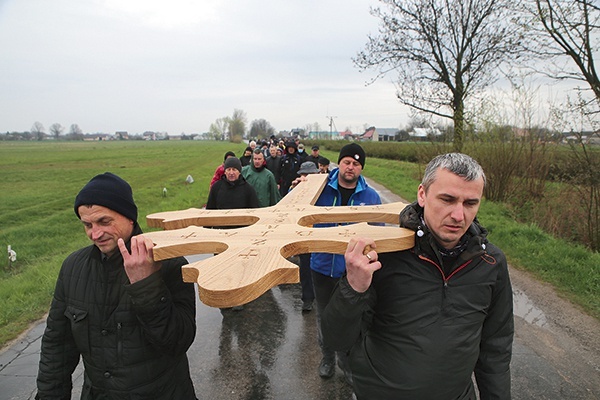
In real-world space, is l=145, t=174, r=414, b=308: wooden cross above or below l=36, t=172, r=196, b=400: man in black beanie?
above

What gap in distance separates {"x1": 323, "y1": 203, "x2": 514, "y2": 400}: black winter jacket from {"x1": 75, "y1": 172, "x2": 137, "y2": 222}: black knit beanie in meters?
1.08

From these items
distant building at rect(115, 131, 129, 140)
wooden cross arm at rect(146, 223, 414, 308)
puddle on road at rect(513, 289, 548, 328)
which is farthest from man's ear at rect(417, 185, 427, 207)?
distant building at rect(115, 131, 129, 140)

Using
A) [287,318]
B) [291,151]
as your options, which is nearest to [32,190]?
[291,151]

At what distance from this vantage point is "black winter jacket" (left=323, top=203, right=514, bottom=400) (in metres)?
1.50

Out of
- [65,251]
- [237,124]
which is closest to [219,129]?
[237,124]

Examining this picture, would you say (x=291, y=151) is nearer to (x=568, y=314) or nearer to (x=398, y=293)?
(x=568, y=314)

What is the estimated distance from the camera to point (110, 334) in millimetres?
1667

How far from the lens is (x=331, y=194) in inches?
135

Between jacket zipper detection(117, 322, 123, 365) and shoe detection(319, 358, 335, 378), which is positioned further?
shoe detection(319, 358, 335, 378)

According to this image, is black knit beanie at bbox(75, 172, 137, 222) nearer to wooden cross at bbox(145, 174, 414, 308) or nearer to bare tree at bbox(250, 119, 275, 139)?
wooden cross at bbox(145, 174, 414, 308)

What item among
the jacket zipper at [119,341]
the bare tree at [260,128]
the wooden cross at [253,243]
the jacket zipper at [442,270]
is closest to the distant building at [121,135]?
the bare tree at [260,128]

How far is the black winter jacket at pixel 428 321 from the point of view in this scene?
1.50 meters

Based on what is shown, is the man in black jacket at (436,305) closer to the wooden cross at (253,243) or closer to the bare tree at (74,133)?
the wooden cross at (253,243)

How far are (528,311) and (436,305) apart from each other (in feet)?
12.7
